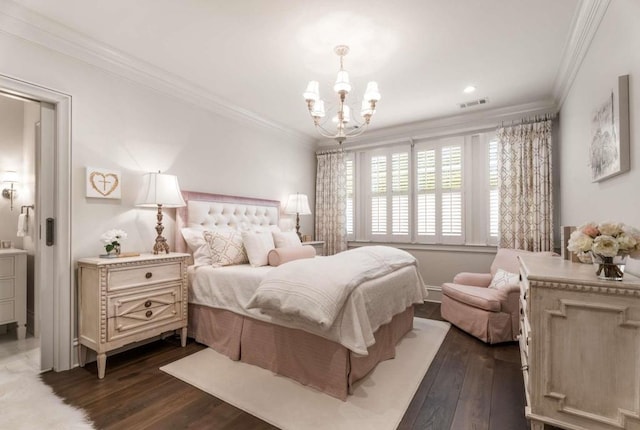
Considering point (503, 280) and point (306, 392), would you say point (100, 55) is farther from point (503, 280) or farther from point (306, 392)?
point (503, 280)

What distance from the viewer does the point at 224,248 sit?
324cm

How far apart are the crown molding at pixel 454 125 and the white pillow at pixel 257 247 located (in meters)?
2.86

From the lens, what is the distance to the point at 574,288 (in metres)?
1.54

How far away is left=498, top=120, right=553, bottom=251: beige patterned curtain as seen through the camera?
153 inches

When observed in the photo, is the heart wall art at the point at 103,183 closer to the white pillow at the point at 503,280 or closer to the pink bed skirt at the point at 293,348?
the pink bed skirt at the point at 293,348

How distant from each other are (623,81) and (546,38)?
116cm

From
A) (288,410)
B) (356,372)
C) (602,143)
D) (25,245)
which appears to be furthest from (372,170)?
(25,245)

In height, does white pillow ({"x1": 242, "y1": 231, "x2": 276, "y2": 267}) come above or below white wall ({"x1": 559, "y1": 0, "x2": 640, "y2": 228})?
below

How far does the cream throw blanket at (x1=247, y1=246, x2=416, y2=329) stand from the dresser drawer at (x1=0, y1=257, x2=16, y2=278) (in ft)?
9.39

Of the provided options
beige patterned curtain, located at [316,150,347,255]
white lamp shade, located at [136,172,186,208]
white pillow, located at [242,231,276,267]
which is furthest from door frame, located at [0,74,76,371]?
beige patterned curtain, located at [316,150,347,255]

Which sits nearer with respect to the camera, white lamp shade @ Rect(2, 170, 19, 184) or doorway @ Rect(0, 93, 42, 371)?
doorway @ Rect(0, 93, 42, 371)

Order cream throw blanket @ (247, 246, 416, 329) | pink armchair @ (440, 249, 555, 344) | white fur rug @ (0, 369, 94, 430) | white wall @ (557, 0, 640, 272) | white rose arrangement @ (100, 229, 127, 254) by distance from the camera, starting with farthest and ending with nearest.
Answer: pink armchair @ (440, 249, 555, 344) < white rose arrangement @ (100, 229, 127, 254) < cream throw blanket @ (247, 246, 416, 329) < white fur rug @ (0, 369, 94, 430) < white wall @ (557, 0, 640, 272)

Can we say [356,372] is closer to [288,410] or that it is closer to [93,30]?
[288,410]

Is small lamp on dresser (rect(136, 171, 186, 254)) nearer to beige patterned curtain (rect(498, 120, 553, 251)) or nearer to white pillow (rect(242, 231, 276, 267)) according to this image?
white pillow (rect(242, 231, 276, 267))
